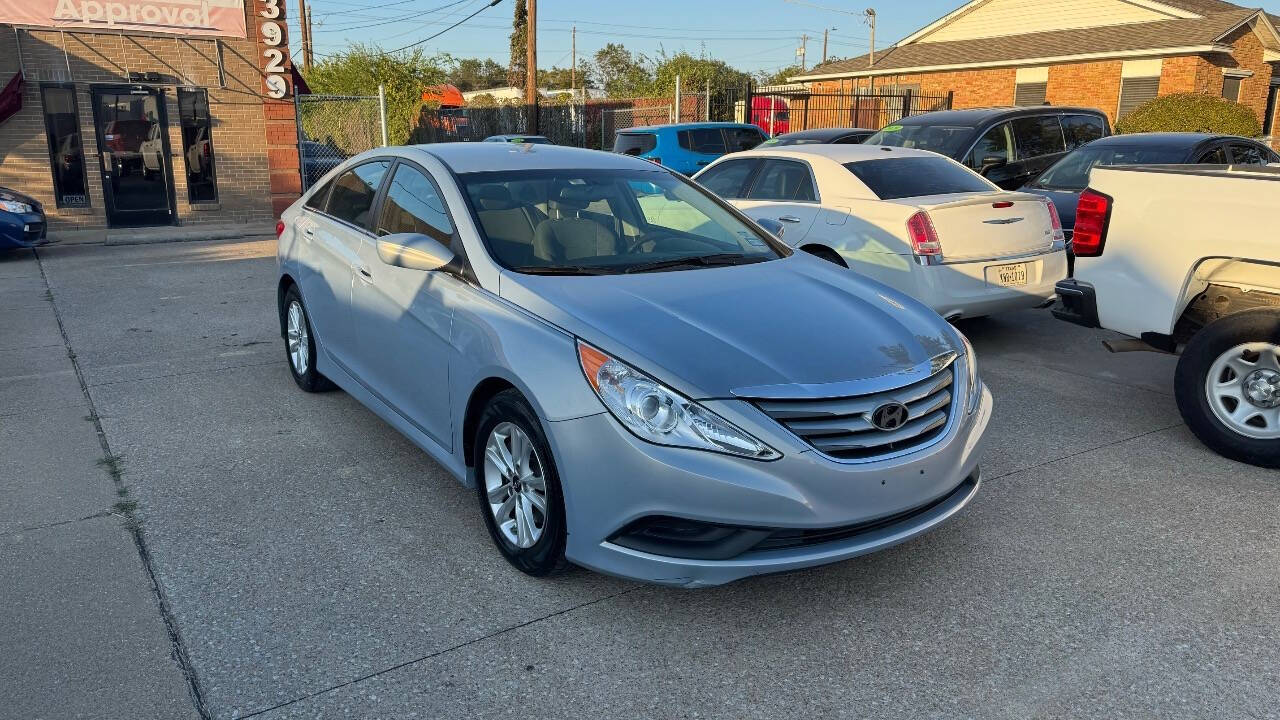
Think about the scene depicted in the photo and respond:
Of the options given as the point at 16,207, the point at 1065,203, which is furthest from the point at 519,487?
the point at 16,207

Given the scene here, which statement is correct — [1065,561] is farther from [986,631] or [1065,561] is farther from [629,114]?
[629,114]

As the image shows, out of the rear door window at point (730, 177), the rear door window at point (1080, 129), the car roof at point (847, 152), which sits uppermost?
the rear door window at point (1080, 129)

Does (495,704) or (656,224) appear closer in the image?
(495,704)

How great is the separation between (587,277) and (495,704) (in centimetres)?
174

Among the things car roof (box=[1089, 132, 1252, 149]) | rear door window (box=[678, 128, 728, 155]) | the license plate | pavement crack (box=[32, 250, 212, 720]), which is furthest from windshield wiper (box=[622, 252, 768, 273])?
rear door window (box=[678, 128, 728, 155])

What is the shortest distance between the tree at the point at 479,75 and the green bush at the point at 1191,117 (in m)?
106

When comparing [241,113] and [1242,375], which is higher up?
[241,113]

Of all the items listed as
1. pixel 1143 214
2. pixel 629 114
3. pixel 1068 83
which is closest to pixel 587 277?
pixel 1143 214

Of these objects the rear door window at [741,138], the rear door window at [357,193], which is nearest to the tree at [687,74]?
the rear door window at [741,138]

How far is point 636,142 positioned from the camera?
16500mm

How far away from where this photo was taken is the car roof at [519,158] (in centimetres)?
455

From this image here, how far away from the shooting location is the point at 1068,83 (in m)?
27.7

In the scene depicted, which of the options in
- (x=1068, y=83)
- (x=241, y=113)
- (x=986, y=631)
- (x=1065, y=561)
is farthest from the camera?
(x=1068, y=83)

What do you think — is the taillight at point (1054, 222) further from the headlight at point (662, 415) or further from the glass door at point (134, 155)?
the glass door at point (134, 155)
